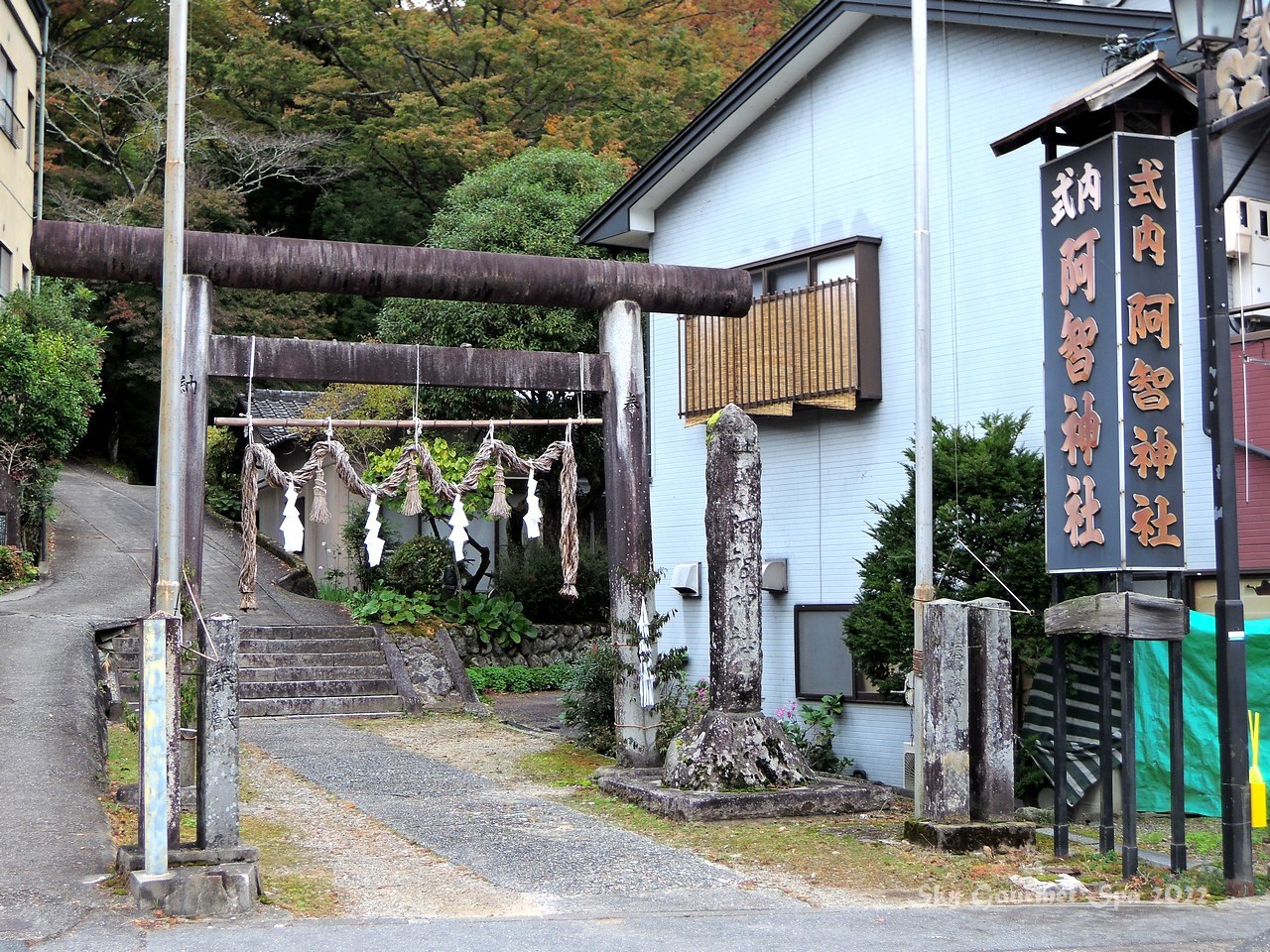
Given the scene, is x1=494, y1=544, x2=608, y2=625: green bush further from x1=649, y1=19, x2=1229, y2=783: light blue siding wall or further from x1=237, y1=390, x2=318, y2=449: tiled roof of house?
x1=649, y1=19, x2=1229, y2=783: light blue siding wall

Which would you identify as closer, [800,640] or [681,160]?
[800,640]

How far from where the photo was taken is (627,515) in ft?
45.2

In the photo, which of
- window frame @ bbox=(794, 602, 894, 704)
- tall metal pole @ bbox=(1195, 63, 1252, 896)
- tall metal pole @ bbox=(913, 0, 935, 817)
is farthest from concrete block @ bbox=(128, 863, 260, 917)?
window frame @ bbox=(794, 602, 894, 704)

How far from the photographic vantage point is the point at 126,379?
116 ft

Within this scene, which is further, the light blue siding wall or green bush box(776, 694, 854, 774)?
green bush box(776, 694, 854, 774)

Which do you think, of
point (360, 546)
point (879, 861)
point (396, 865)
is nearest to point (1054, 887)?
point (879, 861)

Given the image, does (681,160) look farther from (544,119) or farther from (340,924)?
(544,119)

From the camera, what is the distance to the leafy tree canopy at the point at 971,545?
1271 centimetres

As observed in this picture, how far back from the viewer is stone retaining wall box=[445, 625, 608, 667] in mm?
24859

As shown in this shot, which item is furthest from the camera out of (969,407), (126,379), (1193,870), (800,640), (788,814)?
(126,379)

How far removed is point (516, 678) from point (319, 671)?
16.2 ft

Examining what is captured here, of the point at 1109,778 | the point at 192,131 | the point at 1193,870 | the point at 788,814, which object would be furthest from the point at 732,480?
the point at 192,131

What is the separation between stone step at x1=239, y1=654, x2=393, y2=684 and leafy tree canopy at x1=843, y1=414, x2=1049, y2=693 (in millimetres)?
9481

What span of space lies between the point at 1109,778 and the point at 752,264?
29.8ft
